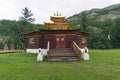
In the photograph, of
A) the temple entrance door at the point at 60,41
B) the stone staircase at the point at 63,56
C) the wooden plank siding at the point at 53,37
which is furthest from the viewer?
the temple entrance door at the point at 60,41

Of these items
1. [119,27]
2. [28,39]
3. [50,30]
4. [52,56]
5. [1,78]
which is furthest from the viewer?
[119,27]

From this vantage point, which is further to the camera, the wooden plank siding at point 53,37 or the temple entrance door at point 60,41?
the temple entrance door at point 60,41

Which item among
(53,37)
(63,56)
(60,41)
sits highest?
(53,37)

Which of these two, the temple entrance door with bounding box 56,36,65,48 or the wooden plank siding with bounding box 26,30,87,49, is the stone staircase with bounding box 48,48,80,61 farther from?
the wooden plank siding with bounding box 26,30,87,49

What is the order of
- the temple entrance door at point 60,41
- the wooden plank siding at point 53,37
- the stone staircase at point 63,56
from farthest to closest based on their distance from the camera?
the temple entrance door at point 60,41 < the wooden plank siding at point 53,37 < the stone staircase at point 63,56

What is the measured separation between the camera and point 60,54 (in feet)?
127

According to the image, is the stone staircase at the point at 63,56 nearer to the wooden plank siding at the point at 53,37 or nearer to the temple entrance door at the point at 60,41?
the temple entrance door at the point at 60,41

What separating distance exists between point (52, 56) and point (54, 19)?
574 inches

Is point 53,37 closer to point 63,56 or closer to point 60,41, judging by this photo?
point 60,41

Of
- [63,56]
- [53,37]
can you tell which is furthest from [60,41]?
[63,56]

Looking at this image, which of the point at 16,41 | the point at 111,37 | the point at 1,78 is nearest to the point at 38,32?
the point at 1,78

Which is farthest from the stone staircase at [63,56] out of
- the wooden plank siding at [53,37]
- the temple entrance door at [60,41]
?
the wooden plank siding at [53,37]

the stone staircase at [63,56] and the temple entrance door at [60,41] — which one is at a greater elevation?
the temple entrance door at [60,41]

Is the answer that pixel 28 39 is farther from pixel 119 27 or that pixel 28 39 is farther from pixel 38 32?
pixel 119 27
